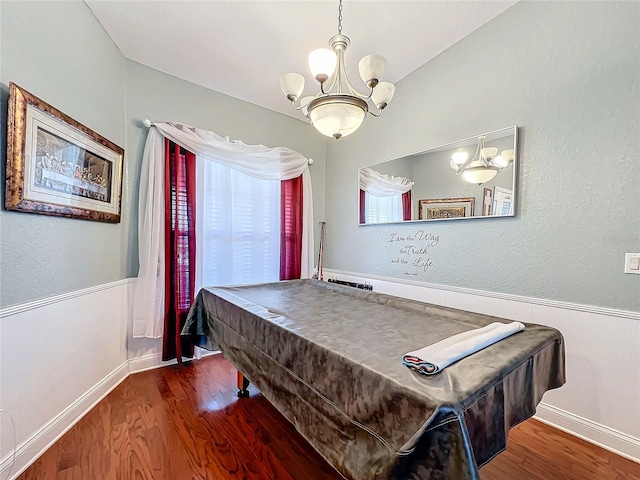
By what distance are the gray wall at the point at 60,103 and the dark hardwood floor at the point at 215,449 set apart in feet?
2.94

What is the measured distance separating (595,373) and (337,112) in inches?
83.9

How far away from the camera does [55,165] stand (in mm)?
1632

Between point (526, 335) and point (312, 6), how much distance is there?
2.30 metres

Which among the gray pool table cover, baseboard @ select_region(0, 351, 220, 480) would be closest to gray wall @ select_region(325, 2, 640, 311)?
the gray pool table cover

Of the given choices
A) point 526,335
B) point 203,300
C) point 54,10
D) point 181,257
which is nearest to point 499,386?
point 526,335

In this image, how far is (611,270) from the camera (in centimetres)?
157

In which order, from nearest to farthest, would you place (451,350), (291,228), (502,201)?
1. (451,350)
2. (502,201)
3. (291,228)

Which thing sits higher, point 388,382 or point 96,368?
point 388,382

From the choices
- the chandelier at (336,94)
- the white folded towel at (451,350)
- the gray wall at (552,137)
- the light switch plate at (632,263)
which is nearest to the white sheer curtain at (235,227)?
the chandelier at (336,94)

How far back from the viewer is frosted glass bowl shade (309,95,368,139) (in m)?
1.44

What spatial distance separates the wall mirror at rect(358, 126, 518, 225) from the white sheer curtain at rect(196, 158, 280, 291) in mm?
1134

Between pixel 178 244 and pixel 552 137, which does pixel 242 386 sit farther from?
pixel 552 137

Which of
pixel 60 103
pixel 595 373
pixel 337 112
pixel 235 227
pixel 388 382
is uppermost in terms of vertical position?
pixel 60 103

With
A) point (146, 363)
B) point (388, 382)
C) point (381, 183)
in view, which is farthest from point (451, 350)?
point (146, 363)
